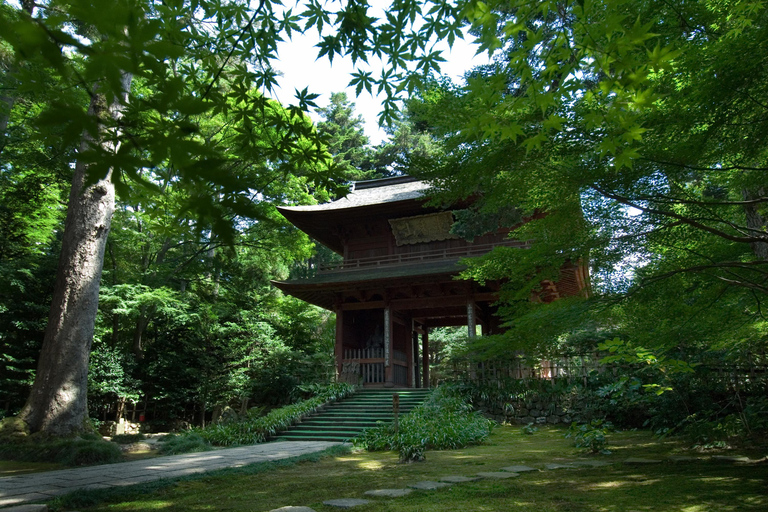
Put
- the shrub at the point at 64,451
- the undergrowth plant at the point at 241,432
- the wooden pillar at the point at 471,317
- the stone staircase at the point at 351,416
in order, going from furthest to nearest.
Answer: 1. the wooden pillar at the point at 471,317
2. the stone staircase at the point at 351,416
3. the undergrowth plant at the point at 241,432
4. the shrub at the point at 64,451

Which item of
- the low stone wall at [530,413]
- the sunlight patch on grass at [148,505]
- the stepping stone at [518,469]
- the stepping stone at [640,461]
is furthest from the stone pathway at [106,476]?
the low stone wall at [530,413]

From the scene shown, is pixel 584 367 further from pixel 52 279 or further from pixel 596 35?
pixel 52 279

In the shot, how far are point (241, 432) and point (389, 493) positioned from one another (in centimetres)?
703

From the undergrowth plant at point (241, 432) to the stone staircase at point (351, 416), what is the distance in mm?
187

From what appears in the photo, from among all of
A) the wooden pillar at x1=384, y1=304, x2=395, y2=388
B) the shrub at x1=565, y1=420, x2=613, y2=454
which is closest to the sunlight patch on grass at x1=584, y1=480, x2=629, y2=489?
the shrub at x1=565, y1=420, x2=613, y2=454

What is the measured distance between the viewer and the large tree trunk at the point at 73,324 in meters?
7.61

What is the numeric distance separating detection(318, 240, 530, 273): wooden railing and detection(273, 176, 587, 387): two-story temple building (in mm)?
33

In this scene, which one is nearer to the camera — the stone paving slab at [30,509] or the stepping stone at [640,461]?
the stone paving slab at [30,509]

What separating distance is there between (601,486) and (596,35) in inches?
131

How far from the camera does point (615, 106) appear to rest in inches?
96.1

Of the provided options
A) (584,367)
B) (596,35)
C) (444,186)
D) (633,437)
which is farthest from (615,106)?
(584,367)

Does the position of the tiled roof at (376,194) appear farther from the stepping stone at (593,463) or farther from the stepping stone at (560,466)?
the stepping stone at (560,466)

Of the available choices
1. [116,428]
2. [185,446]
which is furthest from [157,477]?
[116,428]

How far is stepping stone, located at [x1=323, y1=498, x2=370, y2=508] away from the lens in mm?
3303
